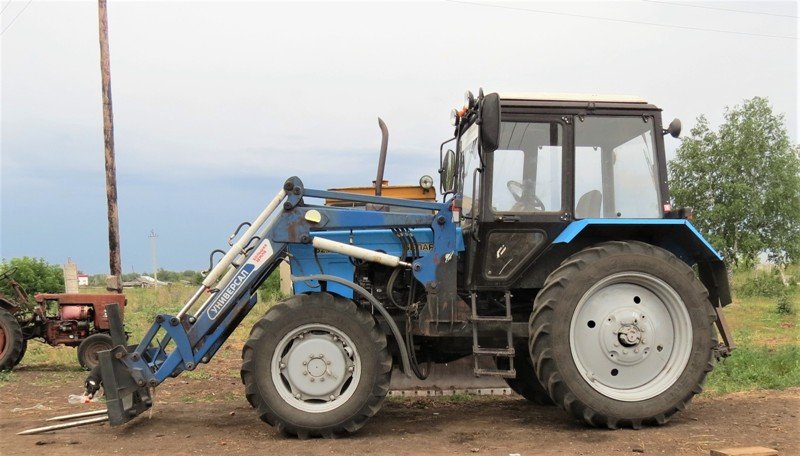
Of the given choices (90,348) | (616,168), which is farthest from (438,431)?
(90,348)

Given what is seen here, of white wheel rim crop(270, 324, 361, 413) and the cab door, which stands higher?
the cab door

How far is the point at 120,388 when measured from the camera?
5.48m

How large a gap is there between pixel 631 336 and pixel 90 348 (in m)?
7.86

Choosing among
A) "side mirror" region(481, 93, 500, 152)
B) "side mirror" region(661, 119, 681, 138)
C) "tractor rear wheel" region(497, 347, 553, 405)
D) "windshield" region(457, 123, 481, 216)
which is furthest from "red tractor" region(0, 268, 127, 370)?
"side mirror" region(661, 119, 681, 138)

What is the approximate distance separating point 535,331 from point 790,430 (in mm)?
2020

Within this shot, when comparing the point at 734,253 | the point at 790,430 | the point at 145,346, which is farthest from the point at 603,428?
the point at 734,253

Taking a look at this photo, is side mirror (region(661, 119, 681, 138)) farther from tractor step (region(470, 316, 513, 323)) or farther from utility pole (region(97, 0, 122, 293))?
utility pole (region(97, 0, 122, 293))

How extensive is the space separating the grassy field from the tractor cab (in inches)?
111

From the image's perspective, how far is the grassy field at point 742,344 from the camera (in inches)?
309

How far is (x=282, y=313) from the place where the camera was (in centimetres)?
544

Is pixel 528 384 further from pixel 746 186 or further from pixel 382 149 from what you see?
pixel 746 186

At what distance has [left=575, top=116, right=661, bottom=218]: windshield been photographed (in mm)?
5809

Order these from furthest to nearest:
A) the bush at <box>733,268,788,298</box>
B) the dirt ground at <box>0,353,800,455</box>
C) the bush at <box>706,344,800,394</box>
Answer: the bush at <box>733,268,788,298</box> < the bush at <box>706,344,800,394</box> < the dirt ground at <box>0,353,800,455</box>

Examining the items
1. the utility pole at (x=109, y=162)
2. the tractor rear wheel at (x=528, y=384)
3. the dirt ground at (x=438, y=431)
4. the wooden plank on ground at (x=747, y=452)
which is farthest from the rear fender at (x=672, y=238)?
the utility pole at (x=109, y=162)
